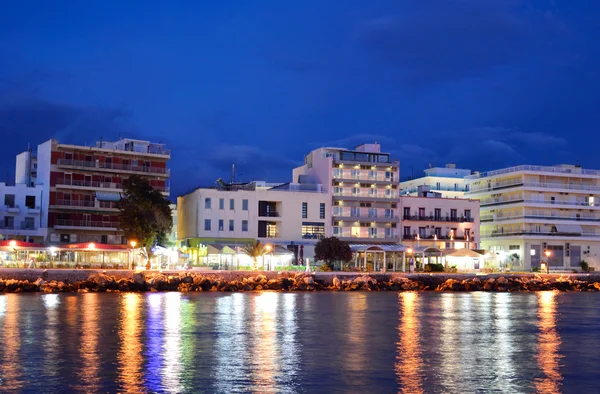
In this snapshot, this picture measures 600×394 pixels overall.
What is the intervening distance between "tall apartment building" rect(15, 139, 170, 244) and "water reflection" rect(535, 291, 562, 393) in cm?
5561

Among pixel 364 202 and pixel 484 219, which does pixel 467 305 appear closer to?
pixel 364 202

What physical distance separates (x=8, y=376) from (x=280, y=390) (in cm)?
775

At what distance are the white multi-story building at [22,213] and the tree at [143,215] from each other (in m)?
14.0

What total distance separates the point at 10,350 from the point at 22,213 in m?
60.4

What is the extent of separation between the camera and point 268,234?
3462 inches

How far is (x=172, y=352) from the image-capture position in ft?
85.3

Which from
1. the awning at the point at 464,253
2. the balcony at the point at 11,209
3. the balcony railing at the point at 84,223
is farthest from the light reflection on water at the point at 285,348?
the awning at the point at 464,253

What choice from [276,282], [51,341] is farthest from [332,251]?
[51,341]

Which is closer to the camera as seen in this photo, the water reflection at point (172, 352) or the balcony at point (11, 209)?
the water reflection at point (172, 352)

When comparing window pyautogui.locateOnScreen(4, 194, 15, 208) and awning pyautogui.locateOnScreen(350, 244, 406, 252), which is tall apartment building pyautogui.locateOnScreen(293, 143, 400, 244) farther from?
window pyautogui.locateOnScreen(4, 194, 15, 208)

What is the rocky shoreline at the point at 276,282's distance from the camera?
60.8 meters

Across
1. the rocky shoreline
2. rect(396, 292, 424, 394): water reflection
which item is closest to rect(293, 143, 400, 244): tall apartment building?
the rocky shoreline

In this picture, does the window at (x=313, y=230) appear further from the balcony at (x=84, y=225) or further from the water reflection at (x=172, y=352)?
the water reflection at (x=172, y=352)

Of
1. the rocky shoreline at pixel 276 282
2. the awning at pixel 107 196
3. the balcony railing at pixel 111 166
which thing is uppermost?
the balcony railing at pixel 111 166
